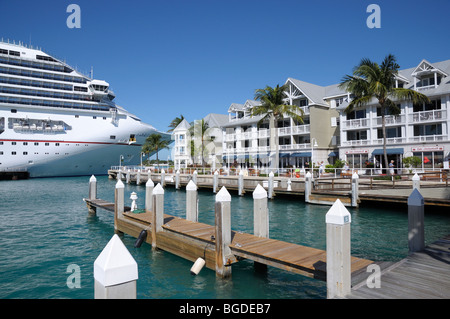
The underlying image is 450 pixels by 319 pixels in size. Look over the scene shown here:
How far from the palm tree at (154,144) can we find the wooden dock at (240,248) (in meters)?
59.5

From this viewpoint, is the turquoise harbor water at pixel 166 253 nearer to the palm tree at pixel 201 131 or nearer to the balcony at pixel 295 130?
the balcony at pixel 295 130

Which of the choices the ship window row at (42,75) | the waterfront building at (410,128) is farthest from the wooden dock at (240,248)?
the ship window row at (42,75)

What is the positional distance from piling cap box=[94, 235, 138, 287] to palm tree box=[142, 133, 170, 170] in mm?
68600

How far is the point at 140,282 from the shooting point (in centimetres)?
901

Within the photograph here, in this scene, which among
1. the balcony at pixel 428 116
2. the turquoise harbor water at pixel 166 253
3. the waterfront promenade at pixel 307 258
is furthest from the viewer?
the balcony at pixel 428 116

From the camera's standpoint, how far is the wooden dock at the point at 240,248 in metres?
7.17

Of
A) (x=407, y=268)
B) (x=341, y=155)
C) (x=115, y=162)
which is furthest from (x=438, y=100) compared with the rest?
(x=115, y=162)

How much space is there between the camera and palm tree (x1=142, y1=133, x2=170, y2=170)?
71531 millimetres

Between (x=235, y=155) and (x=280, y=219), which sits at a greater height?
(x=235, y=155)

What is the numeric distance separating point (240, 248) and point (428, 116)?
3254 centimetres

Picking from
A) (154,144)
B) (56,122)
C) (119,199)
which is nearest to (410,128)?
(119,199)

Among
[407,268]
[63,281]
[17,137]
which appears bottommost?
A: [63,281]
